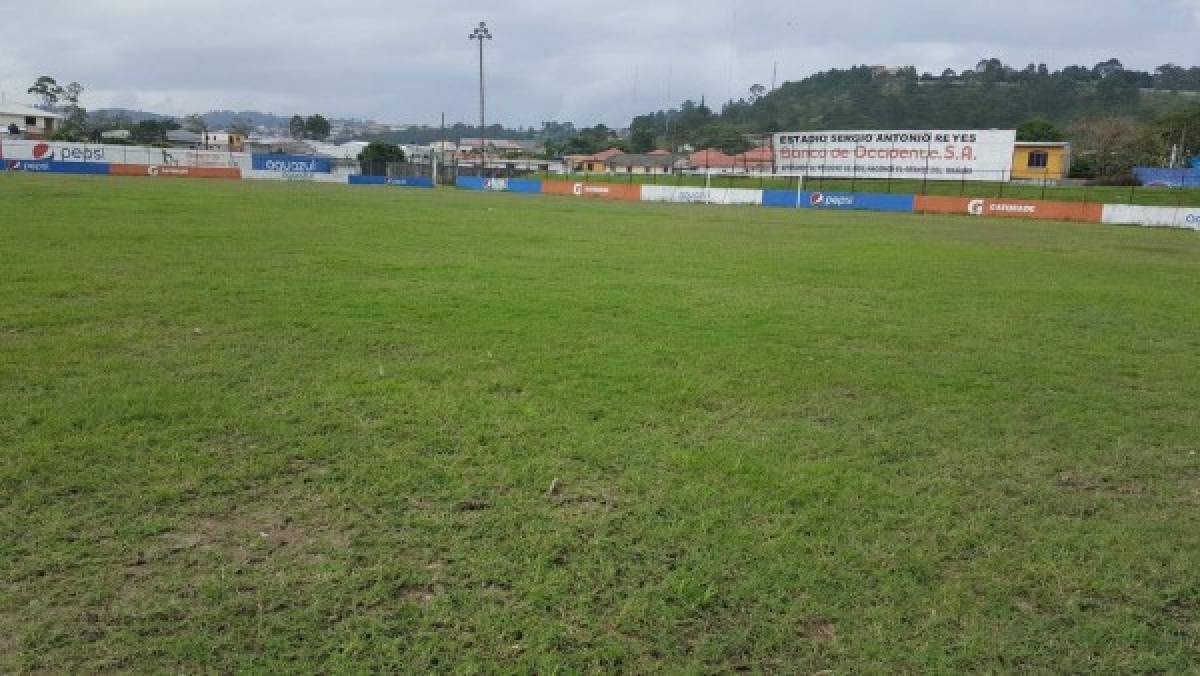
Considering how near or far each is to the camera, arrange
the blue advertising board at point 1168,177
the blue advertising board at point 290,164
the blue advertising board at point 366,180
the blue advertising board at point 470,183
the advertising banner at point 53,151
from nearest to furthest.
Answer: the advertising banner at point 53,151
the blue advertising board at point 1168,177
the blue advertising board at point 470,183
the blue advertising board at point 290,164
the blue advertising board at point 366,180

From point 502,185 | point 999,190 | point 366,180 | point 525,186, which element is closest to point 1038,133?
point 999,190

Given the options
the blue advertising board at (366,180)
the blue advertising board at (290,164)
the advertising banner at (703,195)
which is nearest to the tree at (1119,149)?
the advertising banner at (703,195)

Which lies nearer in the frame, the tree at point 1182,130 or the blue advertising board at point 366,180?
the blue advertising board at point 366,180

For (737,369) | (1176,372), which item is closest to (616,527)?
(737,369)

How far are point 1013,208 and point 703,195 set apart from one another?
1670 cm

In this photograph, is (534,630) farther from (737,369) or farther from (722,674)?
(737,369)

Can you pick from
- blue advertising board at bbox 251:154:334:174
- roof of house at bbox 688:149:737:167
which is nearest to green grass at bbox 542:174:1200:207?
blue advertising board at bbox 251:154:334:174

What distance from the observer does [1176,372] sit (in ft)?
27.1

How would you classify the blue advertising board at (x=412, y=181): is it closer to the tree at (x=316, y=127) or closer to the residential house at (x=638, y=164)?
the residential house at (x=638, y=164)

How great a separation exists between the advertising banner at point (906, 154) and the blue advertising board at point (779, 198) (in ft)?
73.4

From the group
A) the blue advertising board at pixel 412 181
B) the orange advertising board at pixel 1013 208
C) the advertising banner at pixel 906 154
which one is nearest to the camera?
the orange advertising board at pixel 1013 208

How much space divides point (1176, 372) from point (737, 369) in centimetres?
454

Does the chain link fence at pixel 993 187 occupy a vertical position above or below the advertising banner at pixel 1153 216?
above

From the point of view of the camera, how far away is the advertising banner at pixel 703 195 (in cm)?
4881
